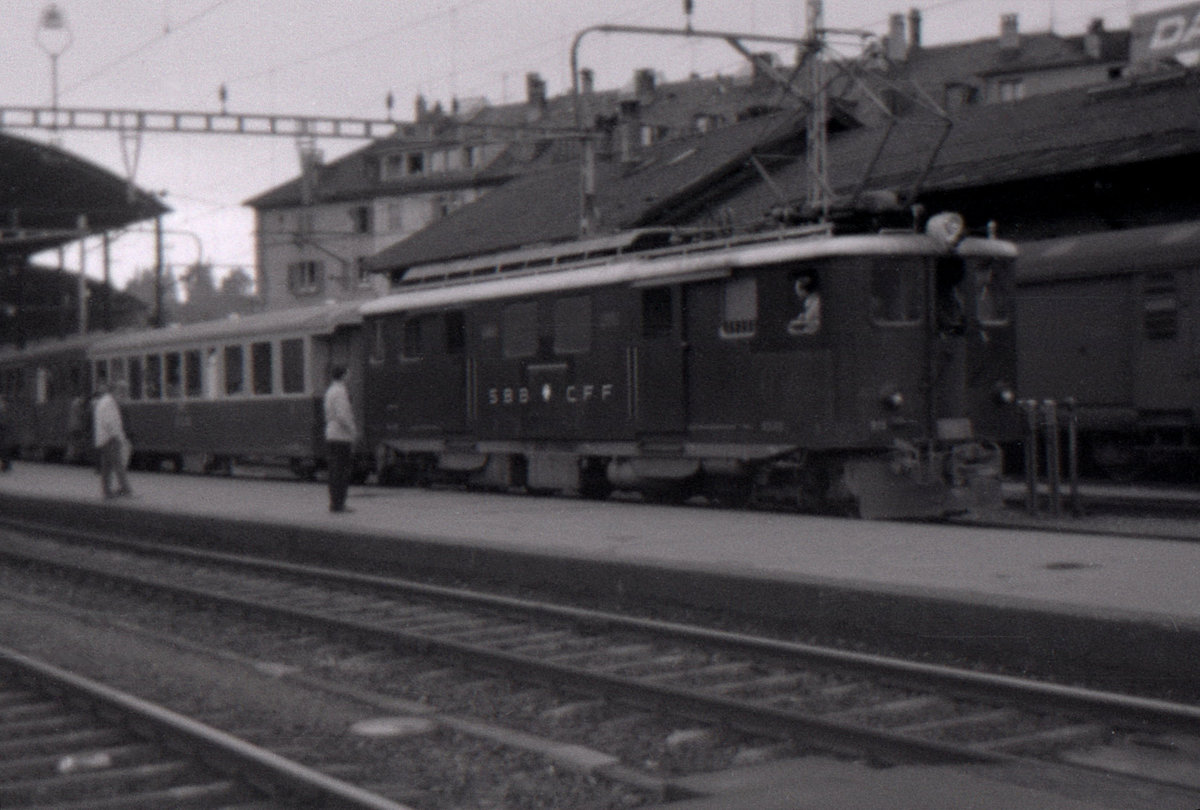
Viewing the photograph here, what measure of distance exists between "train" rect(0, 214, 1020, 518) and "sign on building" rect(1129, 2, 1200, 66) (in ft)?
64.8

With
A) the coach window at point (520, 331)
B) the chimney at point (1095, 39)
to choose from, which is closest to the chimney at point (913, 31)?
the chimney at point (1095, 39)

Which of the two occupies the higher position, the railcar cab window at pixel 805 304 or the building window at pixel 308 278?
the building window at pixel 308 278

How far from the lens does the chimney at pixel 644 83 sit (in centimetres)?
8456

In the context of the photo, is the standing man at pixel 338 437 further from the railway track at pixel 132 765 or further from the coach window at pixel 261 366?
the coach window at pixel 261 366

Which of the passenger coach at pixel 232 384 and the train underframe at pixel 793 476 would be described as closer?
the train underframe at pixel 793 476

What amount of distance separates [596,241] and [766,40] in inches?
182

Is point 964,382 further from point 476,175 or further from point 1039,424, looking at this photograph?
point 476,175

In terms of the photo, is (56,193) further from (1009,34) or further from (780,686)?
(780,686)

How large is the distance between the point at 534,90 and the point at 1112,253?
65841 mm

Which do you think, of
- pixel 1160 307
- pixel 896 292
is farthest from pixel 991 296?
pixel 1160 307

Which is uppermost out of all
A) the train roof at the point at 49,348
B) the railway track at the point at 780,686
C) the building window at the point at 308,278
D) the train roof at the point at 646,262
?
the building window at the point at 308,278

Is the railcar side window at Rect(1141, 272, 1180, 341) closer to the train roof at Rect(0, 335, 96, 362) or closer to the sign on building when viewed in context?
the sign on building

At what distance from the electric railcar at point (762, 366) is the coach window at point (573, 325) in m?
0.02

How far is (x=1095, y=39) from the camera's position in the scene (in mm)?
76750
